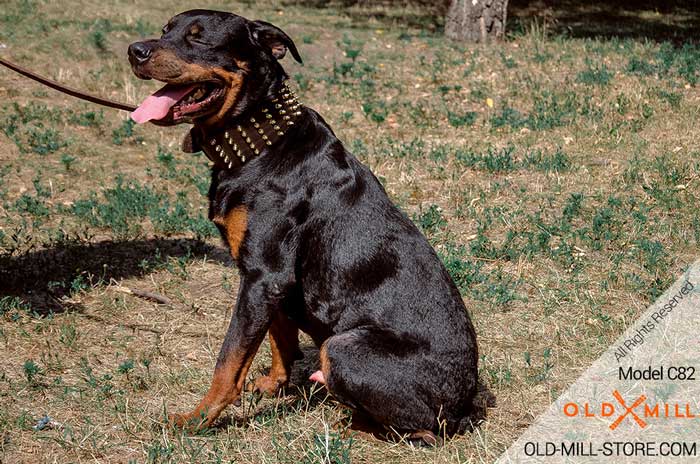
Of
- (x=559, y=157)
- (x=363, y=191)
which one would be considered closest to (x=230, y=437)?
(x=363, y=191)

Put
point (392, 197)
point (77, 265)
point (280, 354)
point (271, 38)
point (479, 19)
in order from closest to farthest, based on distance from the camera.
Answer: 1. point (271, 38)
2. point (280, 354)
3. point (77, 265)
4. point (392, 197)
5. point (479, 19)

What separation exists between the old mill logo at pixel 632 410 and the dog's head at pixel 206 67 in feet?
8.01

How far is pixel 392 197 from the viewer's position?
26.3 ft

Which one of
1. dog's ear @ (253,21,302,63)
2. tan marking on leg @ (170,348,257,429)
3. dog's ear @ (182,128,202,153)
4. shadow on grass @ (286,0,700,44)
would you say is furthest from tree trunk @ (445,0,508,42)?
tan marking on leg @ (170,348,257,429)

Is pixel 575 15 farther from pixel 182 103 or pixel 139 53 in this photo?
pixel 139 53

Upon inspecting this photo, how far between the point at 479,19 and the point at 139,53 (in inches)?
427

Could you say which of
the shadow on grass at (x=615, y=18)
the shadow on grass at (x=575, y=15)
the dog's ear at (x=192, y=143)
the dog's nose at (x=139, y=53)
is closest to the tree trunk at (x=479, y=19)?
the shadow on grass at (x=615, y=18)

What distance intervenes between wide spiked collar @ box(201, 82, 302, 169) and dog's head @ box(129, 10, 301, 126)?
0.06m

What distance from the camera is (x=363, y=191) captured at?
4402 millimetres

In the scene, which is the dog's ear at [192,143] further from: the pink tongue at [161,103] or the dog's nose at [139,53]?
the dog's nose at [139,53]

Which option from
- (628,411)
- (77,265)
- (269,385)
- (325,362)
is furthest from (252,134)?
(77,265)

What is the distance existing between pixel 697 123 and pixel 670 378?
5.52 metres

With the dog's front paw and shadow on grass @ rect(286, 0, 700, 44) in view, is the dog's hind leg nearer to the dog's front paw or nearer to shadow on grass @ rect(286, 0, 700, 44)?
the dog's front paw

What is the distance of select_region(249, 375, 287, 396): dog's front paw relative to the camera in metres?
4.99
